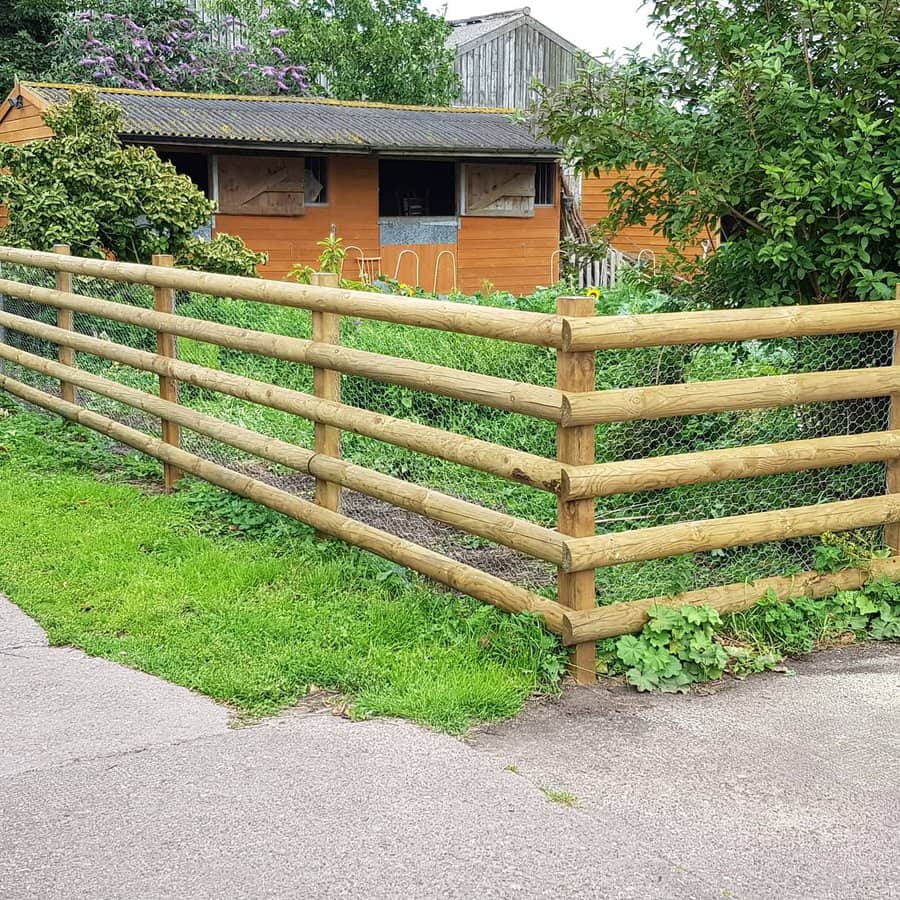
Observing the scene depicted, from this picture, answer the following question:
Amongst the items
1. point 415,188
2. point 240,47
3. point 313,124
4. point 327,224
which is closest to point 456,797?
point 327,224

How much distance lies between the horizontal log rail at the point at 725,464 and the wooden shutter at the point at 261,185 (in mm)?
14371

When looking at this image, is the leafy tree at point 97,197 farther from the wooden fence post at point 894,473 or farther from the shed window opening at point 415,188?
the wooden fence post at point 894,473

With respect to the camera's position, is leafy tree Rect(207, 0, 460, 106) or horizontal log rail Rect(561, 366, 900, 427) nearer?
horizontal log rail Rect(561, 366, 900, 427)

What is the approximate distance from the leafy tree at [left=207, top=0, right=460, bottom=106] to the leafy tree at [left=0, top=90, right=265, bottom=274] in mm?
16317

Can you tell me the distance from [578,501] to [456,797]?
137 centimetres

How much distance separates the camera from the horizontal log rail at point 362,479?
199 inches

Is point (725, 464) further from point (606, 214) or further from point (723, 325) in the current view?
point (606, 214)

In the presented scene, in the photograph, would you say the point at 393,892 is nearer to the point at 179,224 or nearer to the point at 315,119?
the point at 179,224

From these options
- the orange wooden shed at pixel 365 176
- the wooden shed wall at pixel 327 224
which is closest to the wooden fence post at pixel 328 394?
the orange wooden shed at pixel 365 176

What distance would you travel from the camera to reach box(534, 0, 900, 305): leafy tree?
19.1 feet

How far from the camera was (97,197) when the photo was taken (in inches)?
520

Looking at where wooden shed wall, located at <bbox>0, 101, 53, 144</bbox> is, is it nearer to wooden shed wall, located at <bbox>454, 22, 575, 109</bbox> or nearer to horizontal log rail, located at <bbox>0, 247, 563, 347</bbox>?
horizontal log rail, located at <bbox>0, 247, 563, 347</bbox>

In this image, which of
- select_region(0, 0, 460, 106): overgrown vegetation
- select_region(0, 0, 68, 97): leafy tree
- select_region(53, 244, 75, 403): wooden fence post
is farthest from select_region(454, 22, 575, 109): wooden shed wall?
select_region(53, 244, 75, 403): wooden fence post

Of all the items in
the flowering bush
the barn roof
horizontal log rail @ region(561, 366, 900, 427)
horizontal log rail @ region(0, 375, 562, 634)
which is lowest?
horizontal log rail @ region(0, 375, 562, 634)
